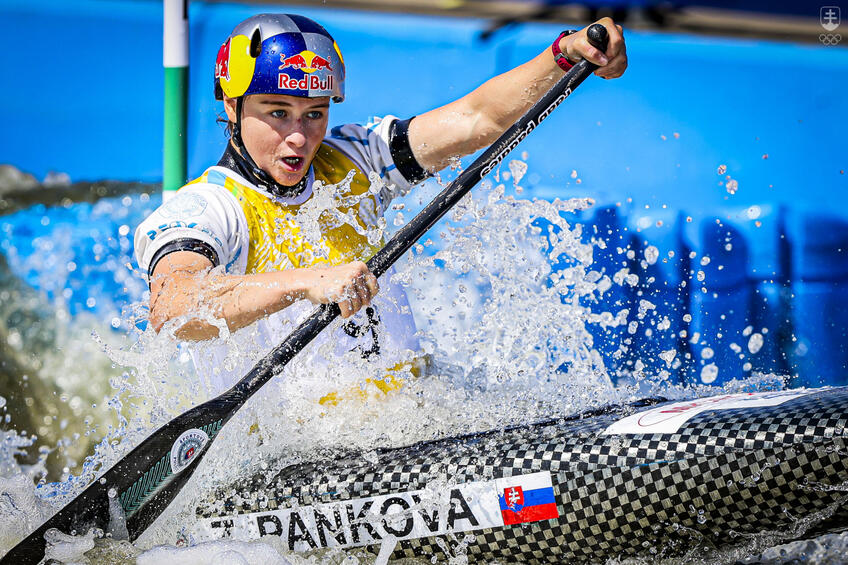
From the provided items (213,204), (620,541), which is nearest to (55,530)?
(213,204)

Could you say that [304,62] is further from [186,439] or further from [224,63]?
[186,439]

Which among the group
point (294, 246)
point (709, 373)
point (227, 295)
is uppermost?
point (294, 246)

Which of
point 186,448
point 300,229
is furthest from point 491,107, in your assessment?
point 186,448

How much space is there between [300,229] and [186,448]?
0.65m

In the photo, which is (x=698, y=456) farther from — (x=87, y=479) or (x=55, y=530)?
(x=87, y=479)

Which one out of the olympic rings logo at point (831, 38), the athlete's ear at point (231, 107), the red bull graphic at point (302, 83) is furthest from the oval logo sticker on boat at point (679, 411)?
the olympic rings logo at point (831, 38)

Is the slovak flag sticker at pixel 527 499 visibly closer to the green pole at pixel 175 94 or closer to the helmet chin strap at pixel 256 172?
the helmet chin strap at pixel 256 172

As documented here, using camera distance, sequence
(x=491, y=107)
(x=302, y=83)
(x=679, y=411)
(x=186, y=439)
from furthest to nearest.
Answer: (x=491, y=107) < (x=302, y=83) < (x=186, y=439) < (x=679, y=411)

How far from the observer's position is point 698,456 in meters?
1.62

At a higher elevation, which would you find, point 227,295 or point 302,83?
point 302,83

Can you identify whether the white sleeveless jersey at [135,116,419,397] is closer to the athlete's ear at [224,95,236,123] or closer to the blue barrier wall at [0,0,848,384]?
the athlete's ear at [224,95,236,123]

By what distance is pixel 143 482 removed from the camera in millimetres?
1897

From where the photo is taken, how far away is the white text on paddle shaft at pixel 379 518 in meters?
1.79

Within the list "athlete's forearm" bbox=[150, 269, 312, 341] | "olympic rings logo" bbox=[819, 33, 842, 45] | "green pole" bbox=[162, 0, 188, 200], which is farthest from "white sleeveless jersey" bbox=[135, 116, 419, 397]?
"olympic rings logo" bbox=[819, 33, 842, 45]
